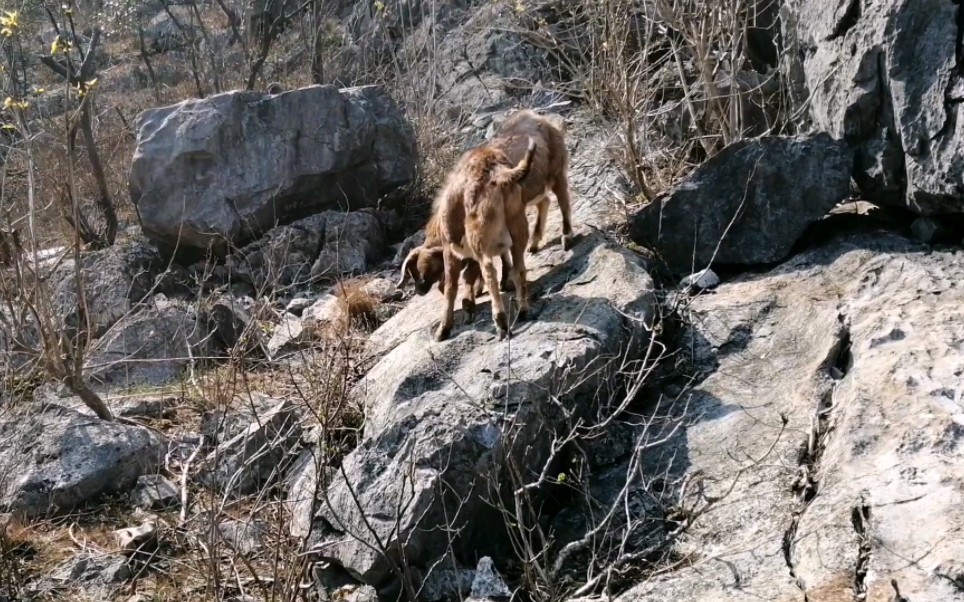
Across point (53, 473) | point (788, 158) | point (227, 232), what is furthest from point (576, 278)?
point (227, 232)

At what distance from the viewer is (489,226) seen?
668 centimetres

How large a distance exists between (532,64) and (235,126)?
154 inches

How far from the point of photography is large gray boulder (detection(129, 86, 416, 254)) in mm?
10203

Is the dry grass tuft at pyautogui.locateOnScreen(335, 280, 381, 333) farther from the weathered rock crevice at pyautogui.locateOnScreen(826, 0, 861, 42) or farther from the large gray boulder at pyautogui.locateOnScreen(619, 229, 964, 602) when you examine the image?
the weathered rock crevice at pyautogui.locateOnScreen(826, 0, 861, 42)

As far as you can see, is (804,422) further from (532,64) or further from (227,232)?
(532,64)

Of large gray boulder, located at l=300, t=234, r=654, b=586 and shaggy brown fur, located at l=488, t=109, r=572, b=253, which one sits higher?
shaggy brown fur, located at l=488, t=109, r=572, b=253

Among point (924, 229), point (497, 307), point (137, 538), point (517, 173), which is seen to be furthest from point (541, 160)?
point (137, 538)

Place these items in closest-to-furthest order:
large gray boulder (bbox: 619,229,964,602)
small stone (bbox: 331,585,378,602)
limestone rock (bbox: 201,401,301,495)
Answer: large gray boulder (bbox: 619,229,964,602) < small stone (bbox: 331,585,378,602) < limestone rock (bbox: 201,401,301,495)

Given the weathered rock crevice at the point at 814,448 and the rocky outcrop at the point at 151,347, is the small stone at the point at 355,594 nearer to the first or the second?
the weathered rock crevice at the point at 814,448

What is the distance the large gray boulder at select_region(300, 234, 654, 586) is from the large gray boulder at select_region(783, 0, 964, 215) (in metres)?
1.72

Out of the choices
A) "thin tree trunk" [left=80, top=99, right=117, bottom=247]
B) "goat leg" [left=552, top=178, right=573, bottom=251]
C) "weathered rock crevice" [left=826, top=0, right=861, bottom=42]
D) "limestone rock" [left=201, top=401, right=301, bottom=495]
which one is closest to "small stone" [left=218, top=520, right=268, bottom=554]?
"limestone rock" [left=201, top=401, right=301, bottom=495]

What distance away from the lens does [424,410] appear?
6023 mm

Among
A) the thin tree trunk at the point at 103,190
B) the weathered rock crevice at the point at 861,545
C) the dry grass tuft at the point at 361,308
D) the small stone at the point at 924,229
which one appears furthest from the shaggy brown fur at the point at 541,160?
the thin tree trunk at the point at 103,190

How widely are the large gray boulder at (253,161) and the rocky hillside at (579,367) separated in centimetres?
3
